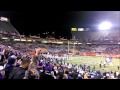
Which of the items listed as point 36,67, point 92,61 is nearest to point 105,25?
point 92,61

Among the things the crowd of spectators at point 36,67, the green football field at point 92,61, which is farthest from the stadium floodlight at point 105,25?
the crowd of spectators at point 36,67

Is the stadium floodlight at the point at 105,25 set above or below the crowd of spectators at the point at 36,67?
above

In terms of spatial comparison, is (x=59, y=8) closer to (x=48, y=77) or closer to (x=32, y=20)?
(x=32, y=20)

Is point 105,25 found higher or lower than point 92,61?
higher

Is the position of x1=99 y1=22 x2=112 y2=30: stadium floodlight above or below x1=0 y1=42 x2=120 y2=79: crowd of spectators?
above

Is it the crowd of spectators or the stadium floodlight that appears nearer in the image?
the crowd of spectators

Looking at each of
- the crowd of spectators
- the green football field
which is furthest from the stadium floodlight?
the crowd of spectators

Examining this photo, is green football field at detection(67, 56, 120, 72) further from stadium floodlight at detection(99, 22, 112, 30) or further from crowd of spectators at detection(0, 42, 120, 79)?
stadium floodlight at detection(99, 22, 112, 30)

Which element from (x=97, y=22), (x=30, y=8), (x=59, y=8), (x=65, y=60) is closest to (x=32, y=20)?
(x=30, y=8)

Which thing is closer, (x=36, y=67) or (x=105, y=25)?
Answer: (x=36, y=67)

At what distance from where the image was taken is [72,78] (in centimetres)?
374

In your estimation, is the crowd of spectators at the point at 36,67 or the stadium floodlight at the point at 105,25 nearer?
the crowd of spectators at the point at 36,67

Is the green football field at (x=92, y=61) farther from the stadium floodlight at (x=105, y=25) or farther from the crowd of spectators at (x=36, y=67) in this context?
the stadium floodlight at (x=105, y=25)

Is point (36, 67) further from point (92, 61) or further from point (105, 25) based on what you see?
point (105, 25)
